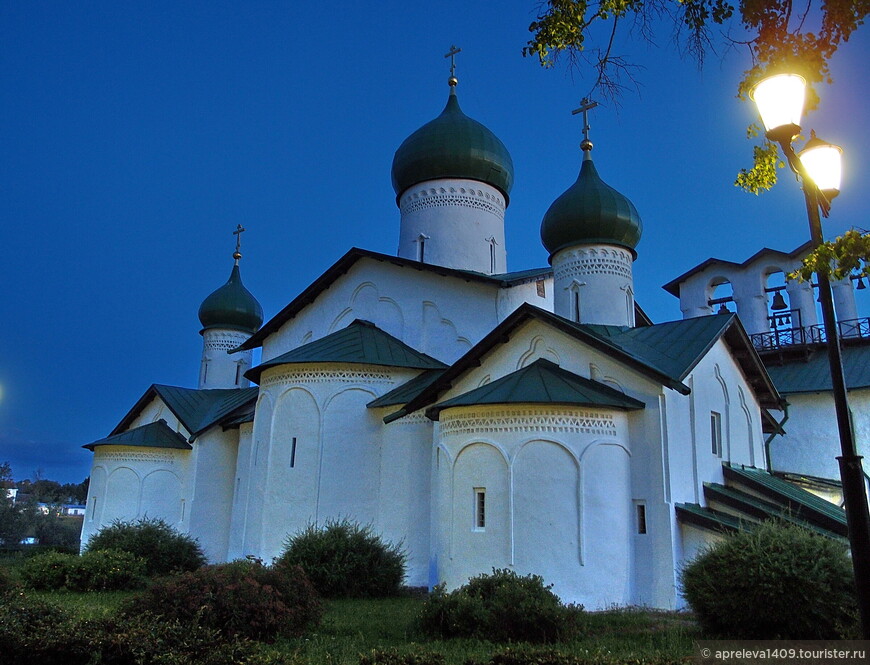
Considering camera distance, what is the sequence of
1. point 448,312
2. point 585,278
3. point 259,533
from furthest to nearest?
point 448,312, point 585,278, point 259,533

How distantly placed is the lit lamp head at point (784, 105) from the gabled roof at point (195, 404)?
15688 mm

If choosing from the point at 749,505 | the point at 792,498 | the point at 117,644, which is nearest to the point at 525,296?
the point at 792,498

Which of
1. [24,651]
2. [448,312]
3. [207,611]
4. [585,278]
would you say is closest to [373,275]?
[448,312]

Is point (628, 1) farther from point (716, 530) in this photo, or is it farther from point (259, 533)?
point (259, 533)

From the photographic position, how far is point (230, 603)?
281 inches

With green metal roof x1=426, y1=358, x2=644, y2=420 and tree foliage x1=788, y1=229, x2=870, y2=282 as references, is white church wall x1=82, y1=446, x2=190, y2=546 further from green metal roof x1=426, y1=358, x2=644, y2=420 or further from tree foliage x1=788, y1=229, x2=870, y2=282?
tree foliage x1=788, y1=229, x2=870, y2=282

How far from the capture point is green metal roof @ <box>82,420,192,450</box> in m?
19.5

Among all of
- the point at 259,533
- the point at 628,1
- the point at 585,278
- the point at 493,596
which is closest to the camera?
the point at 628,1

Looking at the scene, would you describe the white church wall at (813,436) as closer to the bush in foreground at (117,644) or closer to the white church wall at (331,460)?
the white church wall at (331,460)

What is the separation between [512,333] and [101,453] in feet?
42.9

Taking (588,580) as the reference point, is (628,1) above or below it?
above

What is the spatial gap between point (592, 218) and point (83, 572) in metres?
11.5

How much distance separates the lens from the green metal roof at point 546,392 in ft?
35.0

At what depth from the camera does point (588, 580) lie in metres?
10.1
